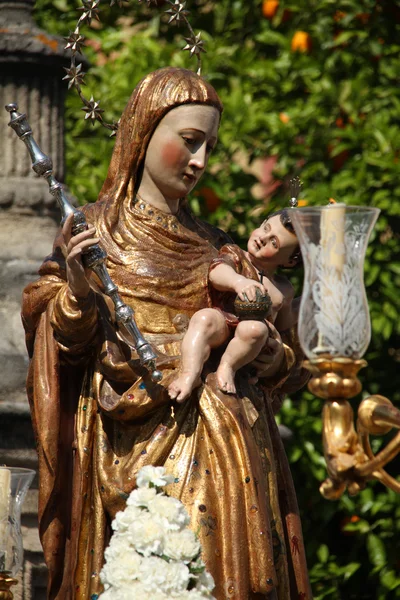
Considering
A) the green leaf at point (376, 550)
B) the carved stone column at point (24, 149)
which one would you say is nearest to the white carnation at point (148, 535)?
the carved stone column at point (24, 149)

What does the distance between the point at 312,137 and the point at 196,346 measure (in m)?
3.63

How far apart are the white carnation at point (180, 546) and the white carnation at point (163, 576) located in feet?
0.10

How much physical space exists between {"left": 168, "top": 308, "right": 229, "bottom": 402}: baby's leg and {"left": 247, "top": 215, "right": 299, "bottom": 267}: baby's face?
28 cm

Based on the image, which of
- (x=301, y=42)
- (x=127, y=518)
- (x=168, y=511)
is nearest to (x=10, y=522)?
(x=127, y=518)

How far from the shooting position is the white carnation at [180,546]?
15.3 feet

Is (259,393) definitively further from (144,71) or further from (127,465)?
(144,71)

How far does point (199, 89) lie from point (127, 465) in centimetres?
122

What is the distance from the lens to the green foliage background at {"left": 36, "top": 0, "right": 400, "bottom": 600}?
826cm

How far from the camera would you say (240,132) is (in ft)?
28.6

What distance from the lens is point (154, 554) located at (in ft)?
15.3

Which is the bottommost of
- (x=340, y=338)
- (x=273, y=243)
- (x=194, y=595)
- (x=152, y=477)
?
(x=194, y=595)

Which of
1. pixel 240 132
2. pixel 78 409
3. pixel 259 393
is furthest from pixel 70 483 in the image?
pixel 240 132

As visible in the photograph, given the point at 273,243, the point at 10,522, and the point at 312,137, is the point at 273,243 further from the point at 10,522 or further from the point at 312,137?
the point at 312,137

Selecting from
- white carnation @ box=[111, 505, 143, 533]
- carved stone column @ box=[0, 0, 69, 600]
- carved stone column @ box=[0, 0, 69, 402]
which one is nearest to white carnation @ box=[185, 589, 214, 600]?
white carnation @ box=[111, 505, 143, 533]
